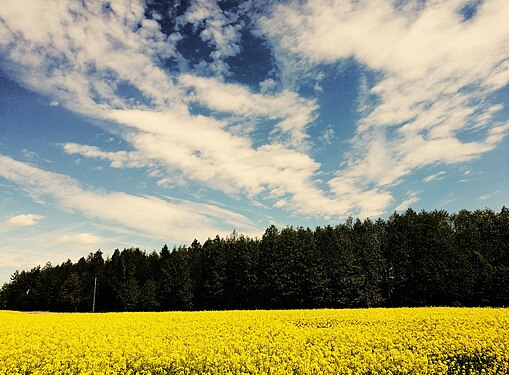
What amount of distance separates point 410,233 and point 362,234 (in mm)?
8187

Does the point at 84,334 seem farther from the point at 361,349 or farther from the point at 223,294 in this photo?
the point at 223,294

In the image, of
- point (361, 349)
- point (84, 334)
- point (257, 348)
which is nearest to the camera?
point (361, 349)

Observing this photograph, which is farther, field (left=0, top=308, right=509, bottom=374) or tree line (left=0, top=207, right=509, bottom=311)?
tree line (left=0, top=207, right=509, bottom=311)

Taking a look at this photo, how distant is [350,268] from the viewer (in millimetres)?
51344

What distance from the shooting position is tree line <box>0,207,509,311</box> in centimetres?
4766

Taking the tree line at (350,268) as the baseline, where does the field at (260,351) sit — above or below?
below

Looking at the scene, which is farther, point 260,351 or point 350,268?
point 350,268

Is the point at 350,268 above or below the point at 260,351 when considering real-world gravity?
above

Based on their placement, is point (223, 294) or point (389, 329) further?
point (223, 294)

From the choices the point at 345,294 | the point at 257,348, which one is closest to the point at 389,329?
the point at 257,348

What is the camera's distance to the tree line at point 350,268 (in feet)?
156

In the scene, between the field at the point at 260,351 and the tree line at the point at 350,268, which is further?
the tree line at the point at 350,268

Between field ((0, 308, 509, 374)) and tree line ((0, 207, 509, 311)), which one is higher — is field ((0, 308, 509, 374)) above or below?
below

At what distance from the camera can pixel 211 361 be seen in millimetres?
10883
